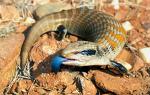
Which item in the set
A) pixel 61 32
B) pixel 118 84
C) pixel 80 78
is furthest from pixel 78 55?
pixel 61 32

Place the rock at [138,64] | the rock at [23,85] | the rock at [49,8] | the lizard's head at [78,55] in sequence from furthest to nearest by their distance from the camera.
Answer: the rock at [49,8] → the rock at [138,64] → the rock at [23,85] → the lizard's head at [78,55]

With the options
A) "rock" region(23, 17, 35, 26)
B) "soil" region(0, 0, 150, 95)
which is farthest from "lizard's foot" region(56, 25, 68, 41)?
"rock" region(23, 17, 35, 26)

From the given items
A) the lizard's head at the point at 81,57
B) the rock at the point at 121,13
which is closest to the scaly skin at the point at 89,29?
the lizard's head at the point at 81,57

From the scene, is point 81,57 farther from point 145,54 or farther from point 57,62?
point 145,54

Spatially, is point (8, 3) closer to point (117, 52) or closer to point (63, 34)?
point (63, 34)

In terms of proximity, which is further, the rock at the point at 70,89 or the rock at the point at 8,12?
the rock at the point at 8,12

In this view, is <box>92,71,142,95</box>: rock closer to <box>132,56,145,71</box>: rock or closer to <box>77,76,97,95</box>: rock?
<box>77,76,97,95</box>: rock

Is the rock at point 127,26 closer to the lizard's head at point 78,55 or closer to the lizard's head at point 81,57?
the lizard's head at point 81,57
